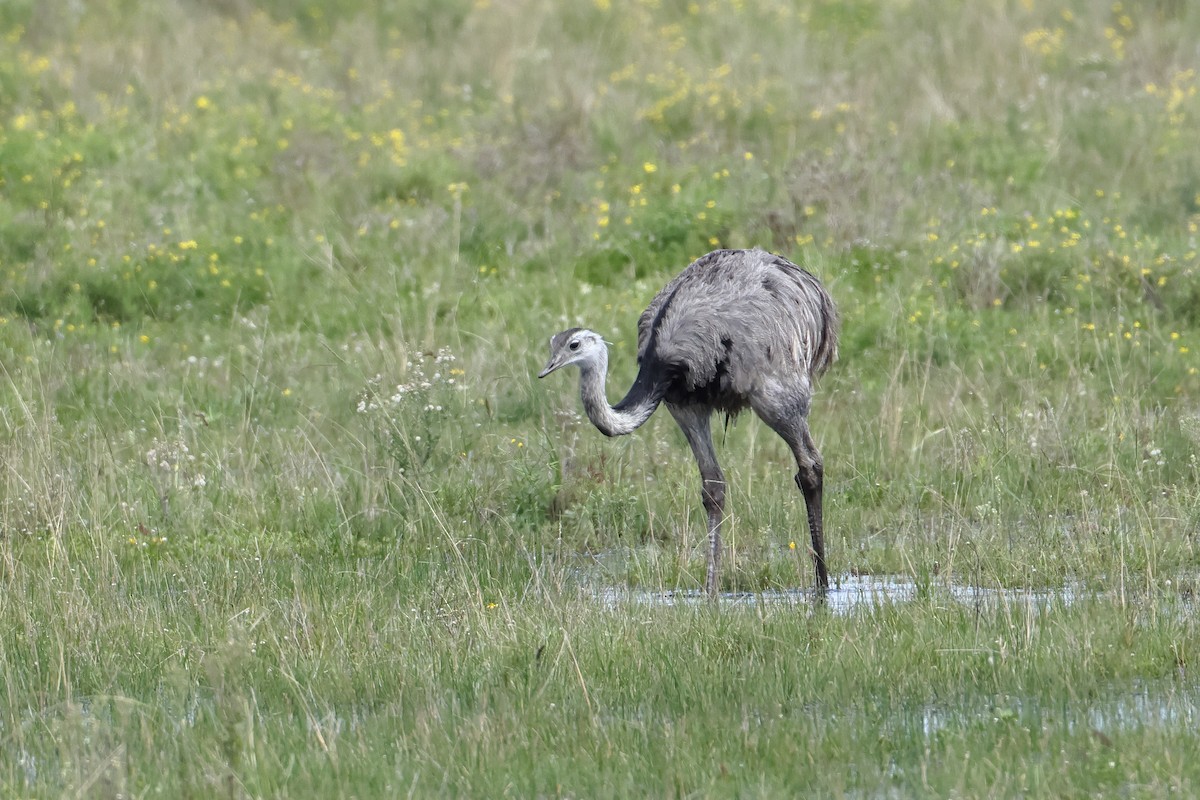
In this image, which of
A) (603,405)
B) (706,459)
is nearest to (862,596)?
(603,405)

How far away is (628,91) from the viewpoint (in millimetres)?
16328

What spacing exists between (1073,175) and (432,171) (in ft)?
16.7

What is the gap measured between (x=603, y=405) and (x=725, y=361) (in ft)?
2.45

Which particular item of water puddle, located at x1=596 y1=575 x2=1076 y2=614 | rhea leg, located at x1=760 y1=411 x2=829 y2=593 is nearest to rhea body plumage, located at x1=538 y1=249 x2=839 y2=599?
rhea leg, located at x1=760 y1=411 x2=829 y2=593

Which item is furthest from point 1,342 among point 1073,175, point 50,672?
point 1073,175

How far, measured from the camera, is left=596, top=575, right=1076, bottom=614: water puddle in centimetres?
679

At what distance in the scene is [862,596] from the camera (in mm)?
7023

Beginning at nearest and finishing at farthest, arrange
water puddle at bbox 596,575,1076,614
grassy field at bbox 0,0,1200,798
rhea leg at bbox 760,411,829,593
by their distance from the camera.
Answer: grassy field at bbox 0,0,1200,798 < water puddle at bbox 596,575,1076,614 < rhea leg at bbox 760,411,829,593

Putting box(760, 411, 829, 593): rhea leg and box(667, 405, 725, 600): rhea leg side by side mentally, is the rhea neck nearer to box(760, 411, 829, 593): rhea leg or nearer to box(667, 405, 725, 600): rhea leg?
box(667, 405, 725, 600): rhea leg

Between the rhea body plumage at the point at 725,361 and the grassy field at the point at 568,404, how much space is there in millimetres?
348

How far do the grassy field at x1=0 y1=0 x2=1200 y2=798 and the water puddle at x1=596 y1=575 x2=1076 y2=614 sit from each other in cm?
5

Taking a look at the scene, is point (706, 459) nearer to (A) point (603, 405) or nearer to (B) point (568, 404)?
(A) point (603, 405)

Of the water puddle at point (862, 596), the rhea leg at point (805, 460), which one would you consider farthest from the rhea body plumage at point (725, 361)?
the water puddle at point (862, 596)

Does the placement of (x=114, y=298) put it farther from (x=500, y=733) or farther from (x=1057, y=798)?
(x=1057, y=798)
